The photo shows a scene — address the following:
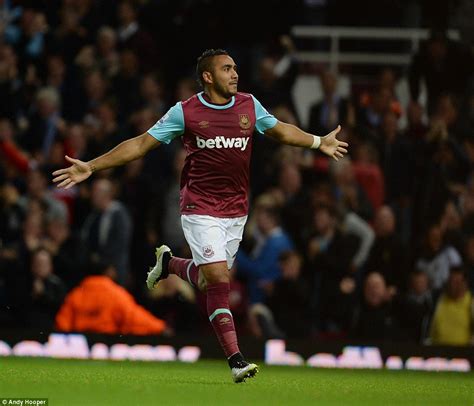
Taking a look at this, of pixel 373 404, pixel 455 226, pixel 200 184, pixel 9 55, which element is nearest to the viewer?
pixel 373 404

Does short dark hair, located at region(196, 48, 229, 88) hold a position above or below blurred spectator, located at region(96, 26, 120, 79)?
below

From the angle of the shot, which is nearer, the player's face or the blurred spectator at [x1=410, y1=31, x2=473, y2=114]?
the player's face

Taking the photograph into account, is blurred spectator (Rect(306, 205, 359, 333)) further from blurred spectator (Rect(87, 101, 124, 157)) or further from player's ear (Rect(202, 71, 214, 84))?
player's ear (Rect(202, 71, 214, 84))

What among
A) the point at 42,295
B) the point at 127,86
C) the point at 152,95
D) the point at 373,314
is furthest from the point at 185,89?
the point at 373,314

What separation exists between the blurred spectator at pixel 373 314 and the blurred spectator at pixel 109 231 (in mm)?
2754

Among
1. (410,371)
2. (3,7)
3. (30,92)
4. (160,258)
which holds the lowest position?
(410,371)

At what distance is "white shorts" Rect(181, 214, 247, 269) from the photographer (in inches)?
456

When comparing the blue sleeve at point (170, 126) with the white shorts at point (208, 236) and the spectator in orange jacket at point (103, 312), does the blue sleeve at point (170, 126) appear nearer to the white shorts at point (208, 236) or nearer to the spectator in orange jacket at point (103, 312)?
the white shorts at point (208, 236)

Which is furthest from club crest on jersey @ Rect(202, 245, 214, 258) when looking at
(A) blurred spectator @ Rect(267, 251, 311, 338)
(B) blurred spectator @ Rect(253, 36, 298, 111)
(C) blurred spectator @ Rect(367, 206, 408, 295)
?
(B) blurred spectator @ Rect(253, 36, 298, 111)

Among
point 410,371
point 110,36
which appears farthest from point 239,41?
point 410,371

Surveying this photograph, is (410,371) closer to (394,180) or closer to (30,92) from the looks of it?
(394,180)

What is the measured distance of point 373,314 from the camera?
1625 centimetres

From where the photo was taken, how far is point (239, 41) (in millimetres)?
19188

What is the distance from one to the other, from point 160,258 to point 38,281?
360 cm
